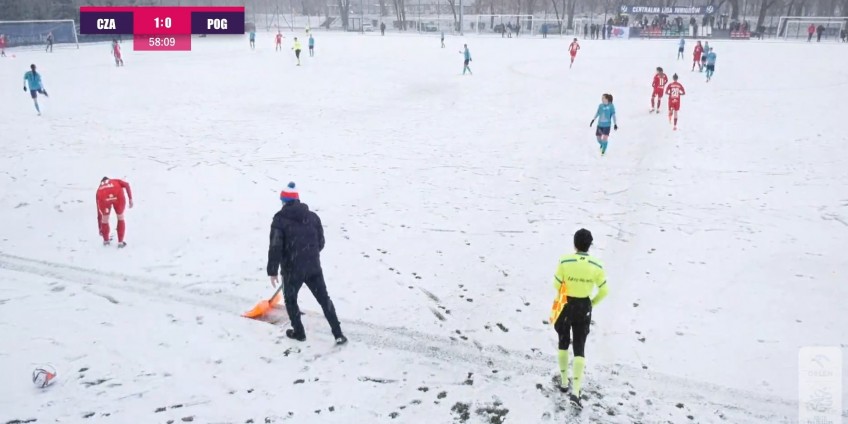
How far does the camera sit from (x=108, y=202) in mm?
8164

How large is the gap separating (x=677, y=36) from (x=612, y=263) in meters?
51.1

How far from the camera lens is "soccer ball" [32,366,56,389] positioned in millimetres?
4922

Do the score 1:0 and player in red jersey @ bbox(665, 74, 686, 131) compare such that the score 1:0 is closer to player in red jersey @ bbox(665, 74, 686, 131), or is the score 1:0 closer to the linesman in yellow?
player in red jersey @ bbox(665, 74, 686, 131)

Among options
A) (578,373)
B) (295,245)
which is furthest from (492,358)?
(295,245)

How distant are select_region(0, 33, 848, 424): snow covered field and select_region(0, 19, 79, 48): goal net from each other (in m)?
25.3

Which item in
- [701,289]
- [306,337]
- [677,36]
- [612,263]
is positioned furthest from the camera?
[677,36]

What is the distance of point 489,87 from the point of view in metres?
23.9

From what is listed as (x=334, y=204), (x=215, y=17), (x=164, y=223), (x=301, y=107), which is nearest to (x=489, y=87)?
(x=301, y=107)

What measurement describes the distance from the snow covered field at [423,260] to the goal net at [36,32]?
25.3 m

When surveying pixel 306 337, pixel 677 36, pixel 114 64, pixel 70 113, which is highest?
pixel 677 36

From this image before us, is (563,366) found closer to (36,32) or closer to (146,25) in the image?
(36,32)

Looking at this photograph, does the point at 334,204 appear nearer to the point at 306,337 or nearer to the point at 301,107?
the point at 306,337

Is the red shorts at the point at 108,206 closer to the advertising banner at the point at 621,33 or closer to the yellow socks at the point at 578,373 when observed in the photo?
the yellow socks at the point at 578,373

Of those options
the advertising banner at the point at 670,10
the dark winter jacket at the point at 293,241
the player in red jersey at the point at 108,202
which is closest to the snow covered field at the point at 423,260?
the player in red jersey at the point at 108,202
